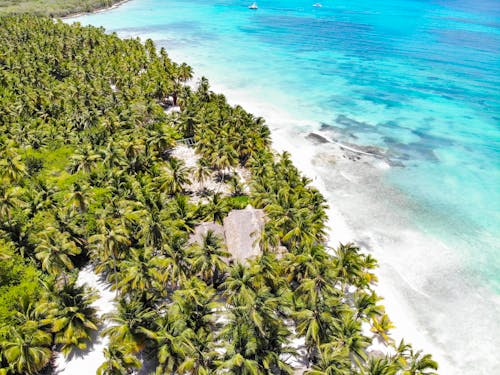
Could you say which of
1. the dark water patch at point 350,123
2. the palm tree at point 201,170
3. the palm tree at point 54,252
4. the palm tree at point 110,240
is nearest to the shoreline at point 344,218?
the dark water patch at point 350,123

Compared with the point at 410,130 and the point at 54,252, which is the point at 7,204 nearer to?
the point at 54,252

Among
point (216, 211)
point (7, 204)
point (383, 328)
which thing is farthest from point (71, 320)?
point (383, 328)

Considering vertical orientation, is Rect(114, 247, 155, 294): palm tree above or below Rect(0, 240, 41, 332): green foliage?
above

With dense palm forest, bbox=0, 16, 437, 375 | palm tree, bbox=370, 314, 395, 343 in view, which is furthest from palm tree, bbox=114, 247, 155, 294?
palm tree, bbox=370, 314, 395, 343

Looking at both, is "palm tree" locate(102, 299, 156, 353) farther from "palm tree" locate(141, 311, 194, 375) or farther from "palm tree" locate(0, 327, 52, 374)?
"palm tree" locate(0, 327, 52, 374)

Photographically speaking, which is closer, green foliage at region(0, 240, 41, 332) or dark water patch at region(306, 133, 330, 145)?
green foliage at region(0, 240, 41, 332)

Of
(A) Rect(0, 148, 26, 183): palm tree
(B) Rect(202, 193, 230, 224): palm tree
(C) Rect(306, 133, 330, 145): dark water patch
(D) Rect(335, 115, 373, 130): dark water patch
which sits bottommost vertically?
(C) Rect(306, 133, 330, 145): dark water patch

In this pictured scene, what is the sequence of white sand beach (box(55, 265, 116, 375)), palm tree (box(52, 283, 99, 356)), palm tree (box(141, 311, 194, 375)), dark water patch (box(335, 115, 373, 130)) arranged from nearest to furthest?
palm tree (box(141, 311, 194, 375))
palm tree (box(52, 283, 99, 356))
white sand beach (box(55, 265, 116, 375))
dark water patch (box(335, 115, 373, 130))

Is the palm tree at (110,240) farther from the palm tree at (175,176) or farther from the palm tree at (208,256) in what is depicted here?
the palm tree at (175,176)
